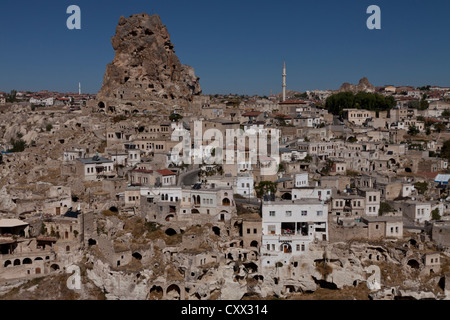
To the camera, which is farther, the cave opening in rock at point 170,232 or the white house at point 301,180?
the white house at point 301,180

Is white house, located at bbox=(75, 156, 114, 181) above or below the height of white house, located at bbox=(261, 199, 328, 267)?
above

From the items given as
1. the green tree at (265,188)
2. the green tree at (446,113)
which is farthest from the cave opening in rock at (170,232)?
the green tree at (446,113)

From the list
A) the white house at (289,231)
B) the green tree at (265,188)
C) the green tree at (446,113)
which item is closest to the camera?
the white house at (289,231)

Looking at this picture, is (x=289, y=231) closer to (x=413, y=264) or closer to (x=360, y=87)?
(x=413, y=264)

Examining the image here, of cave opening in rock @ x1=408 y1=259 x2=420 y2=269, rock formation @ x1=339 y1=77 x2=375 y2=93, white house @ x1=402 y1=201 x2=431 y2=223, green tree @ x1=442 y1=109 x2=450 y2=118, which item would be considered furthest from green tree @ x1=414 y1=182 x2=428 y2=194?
rock formation @ x1=339 y1=77 x2=375 y2=93

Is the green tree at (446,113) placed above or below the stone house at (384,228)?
above

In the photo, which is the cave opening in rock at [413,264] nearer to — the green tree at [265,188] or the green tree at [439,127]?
the green tree at [265,188]

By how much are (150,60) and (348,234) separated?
43914mm

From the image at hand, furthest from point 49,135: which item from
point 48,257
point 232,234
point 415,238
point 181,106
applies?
point 415,238

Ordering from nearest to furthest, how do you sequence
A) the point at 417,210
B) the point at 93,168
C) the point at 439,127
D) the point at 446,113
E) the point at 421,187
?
1. the point at 417,210
2. the point at 421,187
3. the point at 93,168
4. the point at 439,127
5. the point at 446,113

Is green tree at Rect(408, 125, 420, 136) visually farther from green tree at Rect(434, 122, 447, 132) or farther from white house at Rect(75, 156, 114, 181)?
white house at Rect(75, 156, 114, 181)

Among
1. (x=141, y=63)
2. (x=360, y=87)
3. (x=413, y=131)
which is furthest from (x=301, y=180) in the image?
(x=360, y=87)

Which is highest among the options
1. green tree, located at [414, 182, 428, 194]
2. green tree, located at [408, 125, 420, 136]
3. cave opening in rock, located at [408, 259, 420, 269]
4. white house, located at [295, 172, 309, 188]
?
green tree, located at [408, 125, 420, 136]

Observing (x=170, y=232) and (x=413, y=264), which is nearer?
(x=413, y=264)
